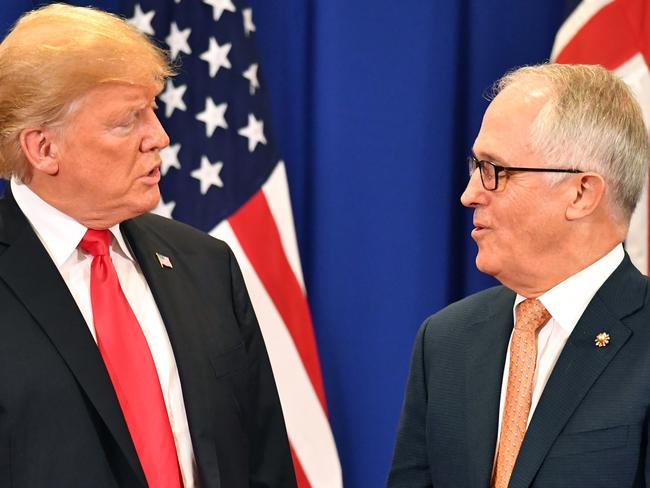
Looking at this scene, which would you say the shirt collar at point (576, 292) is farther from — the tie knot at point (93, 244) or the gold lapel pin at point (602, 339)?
the tie knot at point (93, 244)

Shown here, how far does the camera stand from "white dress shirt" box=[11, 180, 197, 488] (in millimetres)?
2008

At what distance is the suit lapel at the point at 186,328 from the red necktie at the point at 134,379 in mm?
51

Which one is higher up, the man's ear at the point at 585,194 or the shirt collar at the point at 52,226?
the man's ear at the point at 585,194

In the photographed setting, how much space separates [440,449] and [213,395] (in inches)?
17.5

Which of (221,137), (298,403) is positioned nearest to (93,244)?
(221,137)

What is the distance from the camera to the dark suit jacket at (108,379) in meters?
1.85

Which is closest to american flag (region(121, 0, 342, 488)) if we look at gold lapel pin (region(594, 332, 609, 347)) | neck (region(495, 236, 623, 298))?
neck (region(495, 236, 623, 298))

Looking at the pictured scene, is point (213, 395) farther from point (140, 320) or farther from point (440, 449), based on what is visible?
point (440, 449)

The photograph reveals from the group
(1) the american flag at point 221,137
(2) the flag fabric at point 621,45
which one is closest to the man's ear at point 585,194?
(2) the flag fabric at point 621,45

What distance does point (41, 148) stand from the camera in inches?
79.4

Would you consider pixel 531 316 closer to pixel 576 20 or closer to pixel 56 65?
pixel 56 65

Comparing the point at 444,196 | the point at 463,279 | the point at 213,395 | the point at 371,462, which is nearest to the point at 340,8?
the point at 444,196

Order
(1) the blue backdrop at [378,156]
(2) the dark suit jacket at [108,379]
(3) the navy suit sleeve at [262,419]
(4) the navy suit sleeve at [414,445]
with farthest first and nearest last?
(1) the blue backdrop at [378,156]
(3) the navy suit sleeve at [262,419]
(4) the navy suit sleeve at [414,445]
(2) the dark suit jacket at [108,379]

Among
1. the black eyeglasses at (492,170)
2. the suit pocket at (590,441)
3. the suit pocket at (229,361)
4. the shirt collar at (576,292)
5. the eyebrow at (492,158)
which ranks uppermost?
the eyebrow at (492,158)
